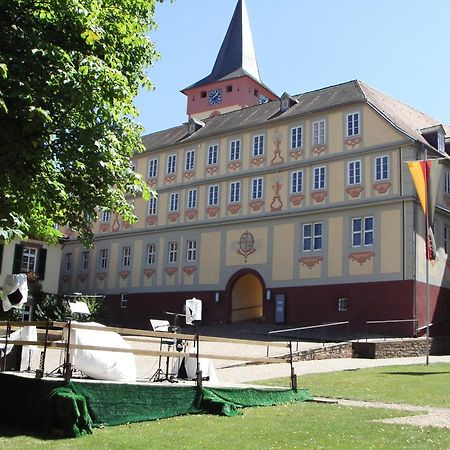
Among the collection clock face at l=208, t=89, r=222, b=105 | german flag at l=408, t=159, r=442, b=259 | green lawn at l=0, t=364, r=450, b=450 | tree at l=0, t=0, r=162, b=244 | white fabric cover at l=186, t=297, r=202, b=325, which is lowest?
green lawn at l=0, t=364, r=450, b=450

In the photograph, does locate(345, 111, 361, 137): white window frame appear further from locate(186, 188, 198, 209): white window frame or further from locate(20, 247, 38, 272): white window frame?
locate(20, 247, 38, 272): white window frame

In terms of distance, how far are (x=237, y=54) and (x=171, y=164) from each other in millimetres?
22665

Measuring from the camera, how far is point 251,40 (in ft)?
202

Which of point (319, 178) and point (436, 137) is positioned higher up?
point (436, 137)

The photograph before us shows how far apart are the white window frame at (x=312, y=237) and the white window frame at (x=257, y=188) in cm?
340

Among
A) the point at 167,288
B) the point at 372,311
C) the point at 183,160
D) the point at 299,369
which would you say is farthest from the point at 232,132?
the point at 299,369

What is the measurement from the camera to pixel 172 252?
125 feet

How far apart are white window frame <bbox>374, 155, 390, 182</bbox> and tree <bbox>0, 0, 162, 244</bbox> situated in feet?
68.9

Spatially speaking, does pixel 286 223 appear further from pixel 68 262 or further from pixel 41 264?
pixel 68 262

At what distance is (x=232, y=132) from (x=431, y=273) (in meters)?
13.4

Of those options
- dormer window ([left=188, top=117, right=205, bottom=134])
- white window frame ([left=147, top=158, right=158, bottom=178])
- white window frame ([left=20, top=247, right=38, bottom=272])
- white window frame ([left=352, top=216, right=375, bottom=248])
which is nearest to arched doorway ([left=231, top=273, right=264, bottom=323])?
white window frame ([left=352, top=216, right=375, bottom=248])

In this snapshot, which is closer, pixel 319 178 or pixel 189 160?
pixel 319 178

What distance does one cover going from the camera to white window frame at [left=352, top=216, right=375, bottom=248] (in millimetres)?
30469

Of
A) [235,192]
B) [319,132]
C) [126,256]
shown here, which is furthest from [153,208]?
[319,132]
